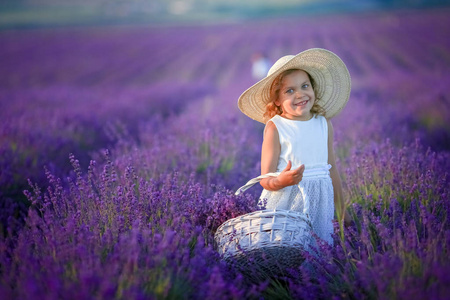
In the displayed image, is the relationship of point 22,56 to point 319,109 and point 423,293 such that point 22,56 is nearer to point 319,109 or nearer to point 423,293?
point 319,109

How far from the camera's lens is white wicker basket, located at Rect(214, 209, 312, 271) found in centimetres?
191

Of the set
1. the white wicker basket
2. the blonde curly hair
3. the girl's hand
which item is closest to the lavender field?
the white wicker basket

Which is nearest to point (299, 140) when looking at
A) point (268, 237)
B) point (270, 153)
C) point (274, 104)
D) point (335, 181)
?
point (270, 153)

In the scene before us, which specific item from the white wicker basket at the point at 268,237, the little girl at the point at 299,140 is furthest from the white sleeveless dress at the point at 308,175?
the white wicker basket at the point at 268,237

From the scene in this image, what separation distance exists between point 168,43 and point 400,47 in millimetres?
10157

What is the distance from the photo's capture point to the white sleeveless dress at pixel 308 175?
7.45 ft

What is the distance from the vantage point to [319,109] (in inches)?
99.3

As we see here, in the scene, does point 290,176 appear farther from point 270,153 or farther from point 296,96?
point 296,96

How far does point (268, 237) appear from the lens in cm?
191

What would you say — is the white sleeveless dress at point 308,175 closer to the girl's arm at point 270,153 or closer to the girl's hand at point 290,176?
the girl's arm at point 270,153

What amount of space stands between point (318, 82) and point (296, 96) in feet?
0.94

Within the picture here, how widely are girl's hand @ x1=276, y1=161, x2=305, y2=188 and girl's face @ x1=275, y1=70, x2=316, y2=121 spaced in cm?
42

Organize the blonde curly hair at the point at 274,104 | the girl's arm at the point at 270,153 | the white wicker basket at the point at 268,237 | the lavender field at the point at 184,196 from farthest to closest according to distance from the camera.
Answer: the blonde curly hair at the point at 274,104 < the girl's arm at the point at 270,153 < the white wicker basket at the point at 268,237 < the lavender field at the point at 184,196

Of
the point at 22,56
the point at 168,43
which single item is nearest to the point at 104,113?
the point at 22,56
